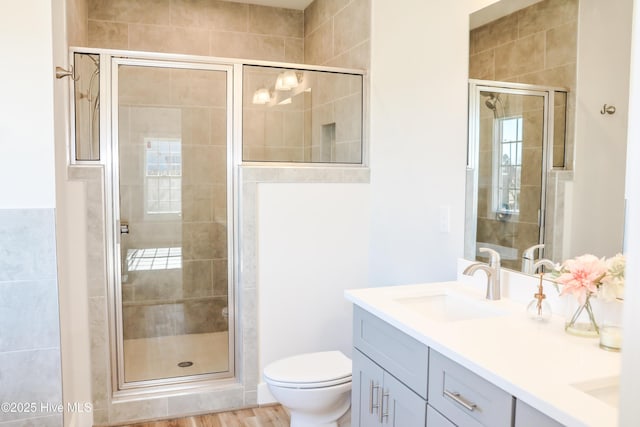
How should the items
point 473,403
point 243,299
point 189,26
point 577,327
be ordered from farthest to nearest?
point 189,26 → point 243,299 → point 577,327 → point 473,403

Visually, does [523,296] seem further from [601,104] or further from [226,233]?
[226,233]

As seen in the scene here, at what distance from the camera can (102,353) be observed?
2725mm

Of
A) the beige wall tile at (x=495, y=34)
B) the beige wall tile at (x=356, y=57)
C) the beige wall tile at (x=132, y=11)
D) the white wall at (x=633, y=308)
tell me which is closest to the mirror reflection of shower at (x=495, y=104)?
the beige wall tile at (x=495, y=34)

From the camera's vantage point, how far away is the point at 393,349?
184 cm

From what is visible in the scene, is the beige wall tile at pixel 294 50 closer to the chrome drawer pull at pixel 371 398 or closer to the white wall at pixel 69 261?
the white wall at pixel 69 261

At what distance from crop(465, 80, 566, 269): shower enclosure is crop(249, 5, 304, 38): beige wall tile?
6.78ft

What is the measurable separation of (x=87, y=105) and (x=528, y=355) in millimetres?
2444

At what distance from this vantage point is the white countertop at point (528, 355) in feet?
3.76

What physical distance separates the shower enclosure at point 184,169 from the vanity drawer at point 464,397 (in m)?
1.56

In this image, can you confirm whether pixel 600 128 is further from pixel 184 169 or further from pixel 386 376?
pixel 184 169

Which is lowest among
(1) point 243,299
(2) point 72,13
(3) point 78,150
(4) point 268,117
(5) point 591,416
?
(1) point 243,299

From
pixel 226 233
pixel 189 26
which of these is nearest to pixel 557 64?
pixel 226 233

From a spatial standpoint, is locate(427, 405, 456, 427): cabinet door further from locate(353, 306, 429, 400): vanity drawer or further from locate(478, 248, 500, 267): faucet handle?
locate(478, 248, 500, 267): faucet handle

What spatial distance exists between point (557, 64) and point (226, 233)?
1971 mm
